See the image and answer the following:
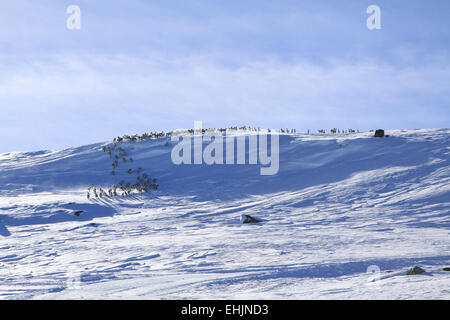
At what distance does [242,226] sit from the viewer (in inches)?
332

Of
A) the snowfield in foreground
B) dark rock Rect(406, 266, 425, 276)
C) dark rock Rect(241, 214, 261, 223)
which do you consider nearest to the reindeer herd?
the snowfield in foreground

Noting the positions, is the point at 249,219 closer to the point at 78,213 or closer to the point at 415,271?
the point at 78,213

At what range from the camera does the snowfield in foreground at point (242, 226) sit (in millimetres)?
4617

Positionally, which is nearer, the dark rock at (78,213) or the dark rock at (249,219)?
the dark rock at (249,219)

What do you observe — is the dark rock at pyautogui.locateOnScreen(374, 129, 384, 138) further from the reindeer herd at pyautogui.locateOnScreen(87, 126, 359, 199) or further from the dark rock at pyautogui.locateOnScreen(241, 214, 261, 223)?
the dark rock at pyautogui.locateOnScreen(241, 214, 261, 223)

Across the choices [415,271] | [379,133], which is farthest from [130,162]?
[415,271]

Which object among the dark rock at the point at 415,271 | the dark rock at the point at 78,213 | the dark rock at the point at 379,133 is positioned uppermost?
the dark rock at the point at 379,133

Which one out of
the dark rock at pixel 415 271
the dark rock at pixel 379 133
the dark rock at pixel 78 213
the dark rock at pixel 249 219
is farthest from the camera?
the dark rock at pixel 379 133

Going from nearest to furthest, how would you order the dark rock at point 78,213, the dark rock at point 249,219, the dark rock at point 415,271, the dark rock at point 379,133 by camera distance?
the dark rock at point 415,271 → the dark rock at point 249,219 → the dark rock at point 78,213 → the dark rock at point 379,133

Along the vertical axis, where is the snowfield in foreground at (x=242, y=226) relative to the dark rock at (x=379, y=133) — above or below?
below

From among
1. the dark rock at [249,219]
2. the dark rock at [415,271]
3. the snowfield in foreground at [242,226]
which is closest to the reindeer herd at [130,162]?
the snowfield in foreground at [242,226]

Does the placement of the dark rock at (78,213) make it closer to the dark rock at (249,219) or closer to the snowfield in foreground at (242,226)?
the snowfield in foreground at (242,226)
